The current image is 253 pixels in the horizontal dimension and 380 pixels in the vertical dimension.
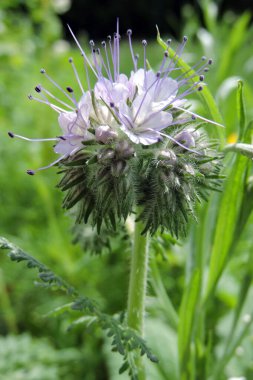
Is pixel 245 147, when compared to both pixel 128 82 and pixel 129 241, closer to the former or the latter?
pixel 128 82

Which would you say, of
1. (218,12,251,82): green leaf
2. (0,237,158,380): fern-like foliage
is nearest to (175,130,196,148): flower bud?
(0,237,158,380): fern-like foliage

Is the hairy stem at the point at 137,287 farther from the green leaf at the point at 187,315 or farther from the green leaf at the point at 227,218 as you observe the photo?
the green leaf at the point at 227,218

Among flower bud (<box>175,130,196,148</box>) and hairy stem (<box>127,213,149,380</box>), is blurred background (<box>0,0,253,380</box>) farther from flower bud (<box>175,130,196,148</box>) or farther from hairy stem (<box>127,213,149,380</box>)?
flower bud (<box>175,130,196,148</box>)

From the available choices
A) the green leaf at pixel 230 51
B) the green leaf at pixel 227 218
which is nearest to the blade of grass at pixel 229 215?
the green leaf at pixel 227 218

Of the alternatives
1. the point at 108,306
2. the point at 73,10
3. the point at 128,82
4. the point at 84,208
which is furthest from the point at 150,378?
the point at 73,10

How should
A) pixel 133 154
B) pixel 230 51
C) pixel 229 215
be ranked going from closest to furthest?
1. pixel 133 154
2. pixel 229 215
3. pixel 230 51

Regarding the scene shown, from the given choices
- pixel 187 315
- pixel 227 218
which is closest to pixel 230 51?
pixel 227 218

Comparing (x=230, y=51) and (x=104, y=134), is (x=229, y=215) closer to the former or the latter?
(x=104, y=134)
